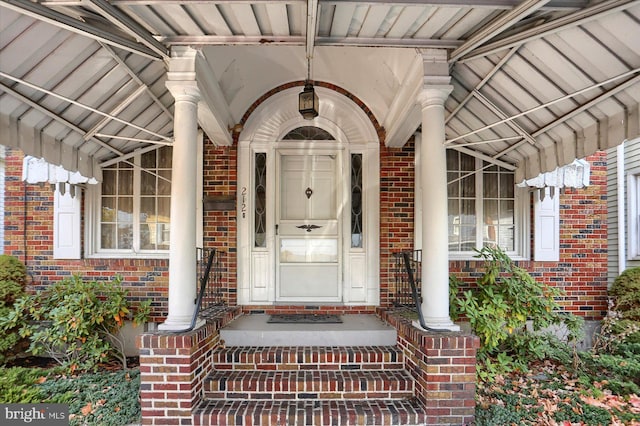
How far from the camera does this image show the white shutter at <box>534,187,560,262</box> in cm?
545

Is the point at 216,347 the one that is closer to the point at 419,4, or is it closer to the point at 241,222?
the point at 241,222

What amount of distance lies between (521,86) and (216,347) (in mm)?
3686

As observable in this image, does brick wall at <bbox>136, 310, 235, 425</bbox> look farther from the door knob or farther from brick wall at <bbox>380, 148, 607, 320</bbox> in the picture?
brick wall at <bbox>380, 148, 607, 320</bbox>

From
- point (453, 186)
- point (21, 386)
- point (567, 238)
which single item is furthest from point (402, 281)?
point (21, 386)

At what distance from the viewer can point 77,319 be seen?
435 centimetres

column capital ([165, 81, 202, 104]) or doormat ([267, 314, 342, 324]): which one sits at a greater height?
column capital ([165, 81, 202, 104])

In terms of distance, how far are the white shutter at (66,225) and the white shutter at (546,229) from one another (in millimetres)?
6255

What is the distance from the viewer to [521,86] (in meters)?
3.45

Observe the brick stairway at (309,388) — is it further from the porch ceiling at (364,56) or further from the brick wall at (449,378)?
the porch ceiling at (364,56)

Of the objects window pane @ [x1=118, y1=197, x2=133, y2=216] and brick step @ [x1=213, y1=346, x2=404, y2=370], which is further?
window pane @ [x1=118, y1=197, x2=133, y2=216]

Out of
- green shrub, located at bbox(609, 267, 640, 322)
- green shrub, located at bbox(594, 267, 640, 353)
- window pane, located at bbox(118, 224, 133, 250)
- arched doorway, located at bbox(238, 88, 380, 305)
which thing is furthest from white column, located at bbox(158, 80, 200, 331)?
green shrub, located at bbox(609, 267, 640, 322)

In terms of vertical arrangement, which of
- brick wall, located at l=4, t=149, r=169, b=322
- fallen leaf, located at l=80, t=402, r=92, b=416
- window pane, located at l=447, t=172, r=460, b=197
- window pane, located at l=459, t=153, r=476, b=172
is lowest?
fallen leaf, located at l=80, t=402, r=92, b=416

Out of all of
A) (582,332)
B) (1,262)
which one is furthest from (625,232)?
(1,262)

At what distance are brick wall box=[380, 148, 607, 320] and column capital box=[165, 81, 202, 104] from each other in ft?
8.93
